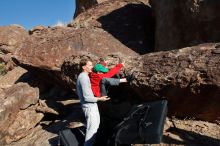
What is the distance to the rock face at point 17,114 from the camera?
9.63 metres

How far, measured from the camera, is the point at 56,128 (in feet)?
32.1

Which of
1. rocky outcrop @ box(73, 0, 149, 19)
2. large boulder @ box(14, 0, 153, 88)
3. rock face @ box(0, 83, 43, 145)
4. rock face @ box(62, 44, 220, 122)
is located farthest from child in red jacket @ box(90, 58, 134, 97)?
rocky outcrop @ box(73, 0, 149, 19)

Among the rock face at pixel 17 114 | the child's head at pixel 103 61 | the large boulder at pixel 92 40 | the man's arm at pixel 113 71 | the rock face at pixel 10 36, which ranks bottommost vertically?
the rock face at pixel 17 114

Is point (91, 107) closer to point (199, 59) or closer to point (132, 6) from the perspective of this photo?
point (199, 59)

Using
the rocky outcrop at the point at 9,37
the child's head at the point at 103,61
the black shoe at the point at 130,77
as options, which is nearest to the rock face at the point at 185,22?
the child's head at the point at 103,61

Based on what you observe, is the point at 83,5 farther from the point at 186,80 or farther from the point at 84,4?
the point at 186,80

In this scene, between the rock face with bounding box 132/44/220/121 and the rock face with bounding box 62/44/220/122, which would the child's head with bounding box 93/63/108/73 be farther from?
the rock face with bounding box 132/44/220/121

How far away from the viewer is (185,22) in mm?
10000

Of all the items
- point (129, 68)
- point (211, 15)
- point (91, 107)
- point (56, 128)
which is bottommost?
point (56, 128)

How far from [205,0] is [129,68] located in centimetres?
283

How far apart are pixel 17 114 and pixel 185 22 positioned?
463cm

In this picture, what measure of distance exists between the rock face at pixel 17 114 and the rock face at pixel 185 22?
3546mm

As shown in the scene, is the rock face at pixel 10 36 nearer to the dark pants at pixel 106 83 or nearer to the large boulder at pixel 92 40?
A: the large boulder at pixel 92 40

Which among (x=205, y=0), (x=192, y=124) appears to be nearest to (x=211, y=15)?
(x=205, y=0)
